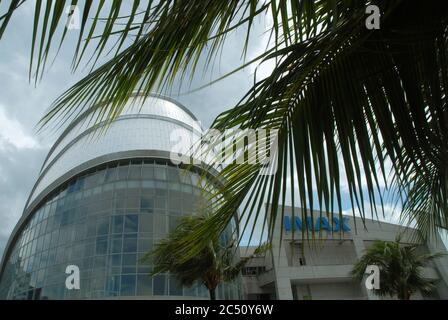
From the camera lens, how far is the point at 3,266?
99.2 feet

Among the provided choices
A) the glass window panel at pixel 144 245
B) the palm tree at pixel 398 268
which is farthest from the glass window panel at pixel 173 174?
the palm tree at pixel 398 268

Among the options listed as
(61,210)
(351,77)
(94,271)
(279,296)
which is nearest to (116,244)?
(94,271)

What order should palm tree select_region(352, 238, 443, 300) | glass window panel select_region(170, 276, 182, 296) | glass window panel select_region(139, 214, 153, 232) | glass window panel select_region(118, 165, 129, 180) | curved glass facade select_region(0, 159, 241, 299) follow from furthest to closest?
1. glass window panel select_region(118, 165, 129, 180)
2. glass window panel select_region(139, 214, 153, 232)
3. curved glass facade select_region(0, 159, 241, 299)
4. glass window panel select_region(170, 276, 182, 296)
5. palm tree select_region(352, 238, 443, 300)

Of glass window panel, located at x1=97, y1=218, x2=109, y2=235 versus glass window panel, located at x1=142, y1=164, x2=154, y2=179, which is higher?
glass window panel, located at x1=142, y1=164, x2=154, y2=179

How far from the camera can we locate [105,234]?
74.7 feet

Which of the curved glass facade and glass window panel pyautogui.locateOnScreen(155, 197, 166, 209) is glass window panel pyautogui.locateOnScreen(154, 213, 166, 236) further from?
glass window panel pyautogui.locateOnScreen(155, 197, 166, 209)

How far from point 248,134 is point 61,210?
1105 inches

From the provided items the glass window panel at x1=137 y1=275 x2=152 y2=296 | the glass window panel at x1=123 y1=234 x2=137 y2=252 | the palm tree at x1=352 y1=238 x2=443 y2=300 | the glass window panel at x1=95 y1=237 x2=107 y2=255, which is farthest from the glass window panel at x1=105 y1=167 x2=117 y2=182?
the palm tree at x1=352 y1=238 x2=443 y2=300

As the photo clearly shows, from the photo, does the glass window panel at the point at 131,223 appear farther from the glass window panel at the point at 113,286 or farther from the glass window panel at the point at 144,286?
the glass window panel at the point at 144,286

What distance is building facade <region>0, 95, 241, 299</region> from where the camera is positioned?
2105 centimetres

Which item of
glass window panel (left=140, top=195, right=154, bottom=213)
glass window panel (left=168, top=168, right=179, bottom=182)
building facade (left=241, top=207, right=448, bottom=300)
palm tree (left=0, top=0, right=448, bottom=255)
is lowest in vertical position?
palm tree (left=0, top=0, right=448, bottom=255)

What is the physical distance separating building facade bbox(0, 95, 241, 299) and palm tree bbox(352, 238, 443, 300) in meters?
11.0

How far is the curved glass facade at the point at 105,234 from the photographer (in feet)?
68.7
